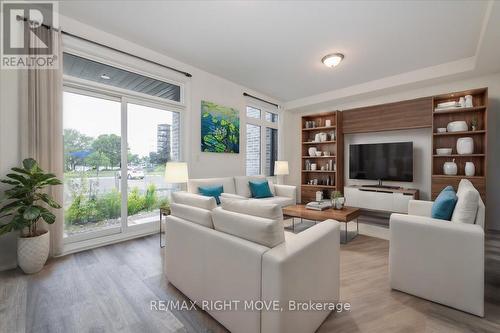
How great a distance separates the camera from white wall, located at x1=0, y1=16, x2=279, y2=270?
2.43m

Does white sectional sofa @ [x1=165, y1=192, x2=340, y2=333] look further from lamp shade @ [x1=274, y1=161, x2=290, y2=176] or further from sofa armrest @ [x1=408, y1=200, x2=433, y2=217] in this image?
lamp shade @ [x1=274, y1=161, x2=290, y2=176]

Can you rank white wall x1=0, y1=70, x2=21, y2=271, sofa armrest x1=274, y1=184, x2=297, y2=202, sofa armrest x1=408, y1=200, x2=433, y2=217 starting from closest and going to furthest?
white wall x1=0, y1=70, x2=21, y2=271, sofa armrest x1=408, y1=200, x2=433, y2=217, sofa armrest x1=274, y1=184, x2=297, y2=202

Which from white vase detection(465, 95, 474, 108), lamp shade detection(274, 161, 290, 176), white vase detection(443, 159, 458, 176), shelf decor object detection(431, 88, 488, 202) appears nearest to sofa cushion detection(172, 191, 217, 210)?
lamp shade detection(274, 161, 290, 176)

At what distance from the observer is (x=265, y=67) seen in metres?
4.13

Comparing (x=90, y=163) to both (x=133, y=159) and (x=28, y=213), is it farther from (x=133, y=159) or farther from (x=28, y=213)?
(x=28, y=213)

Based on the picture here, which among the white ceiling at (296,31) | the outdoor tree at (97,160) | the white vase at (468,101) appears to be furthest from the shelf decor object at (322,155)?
the outdoor tree at (97,160)

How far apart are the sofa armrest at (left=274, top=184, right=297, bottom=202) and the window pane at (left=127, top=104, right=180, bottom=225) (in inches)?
90.6

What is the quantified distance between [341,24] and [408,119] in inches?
110

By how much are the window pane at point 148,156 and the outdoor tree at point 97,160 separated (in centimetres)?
32

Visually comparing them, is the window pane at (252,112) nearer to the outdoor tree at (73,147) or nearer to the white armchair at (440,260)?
the outdoor tree at (73,147)

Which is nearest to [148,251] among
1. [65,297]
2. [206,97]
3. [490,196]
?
[65,297]

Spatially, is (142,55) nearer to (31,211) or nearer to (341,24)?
(31,211)

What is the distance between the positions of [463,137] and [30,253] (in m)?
6.58

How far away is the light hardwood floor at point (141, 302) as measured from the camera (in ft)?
5.22
